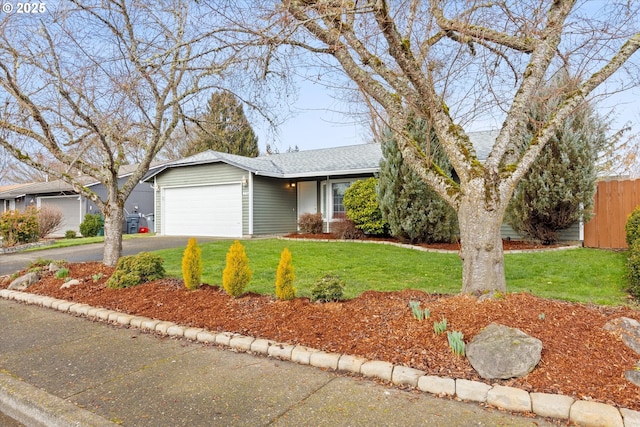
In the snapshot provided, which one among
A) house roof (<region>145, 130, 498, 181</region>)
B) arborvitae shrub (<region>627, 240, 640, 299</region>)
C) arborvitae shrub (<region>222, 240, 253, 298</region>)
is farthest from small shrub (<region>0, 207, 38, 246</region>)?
arborvitae shrub (<region>627, 240, 640, 299</region>)

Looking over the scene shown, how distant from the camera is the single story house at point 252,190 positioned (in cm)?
1399

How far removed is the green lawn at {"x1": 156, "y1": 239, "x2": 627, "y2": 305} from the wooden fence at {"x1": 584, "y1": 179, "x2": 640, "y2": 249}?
0.91 metres

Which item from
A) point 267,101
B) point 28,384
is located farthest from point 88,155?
point 28,384

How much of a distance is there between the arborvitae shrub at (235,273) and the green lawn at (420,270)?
78cm

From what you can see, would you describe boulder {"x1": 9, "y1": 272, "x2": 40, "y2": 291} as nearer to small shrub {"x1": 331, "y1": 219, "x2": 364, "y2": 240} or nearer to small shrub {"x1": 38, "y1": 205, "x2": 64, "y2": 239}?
small shrub {"x1": 331, "y1": 219, "x2": 364, "y2": 240}

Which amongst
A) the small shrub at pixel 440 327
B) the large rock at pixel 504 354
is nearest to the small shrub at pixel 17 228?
the small shrub at pixel 440 327

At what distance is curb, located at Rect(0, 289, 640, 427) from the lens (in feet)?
7.62

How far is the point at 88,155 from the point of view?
7355 millimetres

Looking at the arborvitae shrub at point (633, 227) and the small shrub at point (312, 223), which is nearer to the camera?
the arborvitae shrub at point (633, 227)

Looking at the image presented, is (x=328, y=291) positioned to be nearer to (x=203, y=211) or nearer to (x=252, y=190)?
(x=252, y=190)

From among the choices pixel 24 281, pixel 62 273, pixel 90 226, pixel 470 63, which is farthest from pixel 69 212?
pixel 470 63

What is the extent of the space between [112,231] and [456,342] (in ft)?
20.3

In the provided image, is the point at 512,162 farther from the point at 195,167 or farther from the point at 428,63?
the point at 195,167

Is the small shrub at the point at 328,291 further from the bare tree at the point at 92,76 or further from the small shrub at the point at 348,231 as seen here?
the small shrub at the point at 348,231
